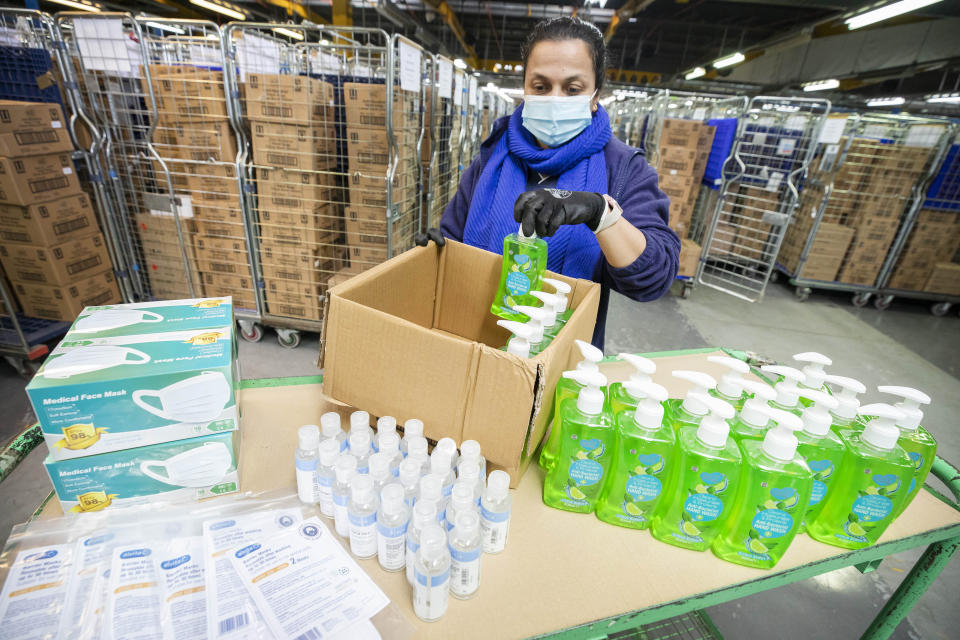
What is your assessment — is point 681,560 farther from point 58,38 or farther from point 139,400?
point 58,38

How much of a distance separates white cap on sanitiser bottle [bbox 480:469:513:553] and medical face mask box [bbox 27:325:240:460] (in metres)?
0.52

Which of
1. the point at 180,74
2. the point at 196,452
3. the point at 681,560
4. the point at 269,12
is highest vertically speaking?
the point at 269,12

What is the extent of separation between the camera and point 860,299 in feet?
17.7

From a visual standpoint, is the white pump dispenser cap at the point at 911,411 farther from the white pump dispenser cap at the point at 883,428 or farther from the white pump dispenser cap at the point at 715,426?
the white pump dispenser cap at the point at 715,426

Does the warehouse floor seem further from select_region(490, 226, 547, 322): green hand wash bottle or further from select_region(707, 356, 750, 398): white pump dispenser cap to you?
select_region(490, 226, 547, 322): green hand wash bottle

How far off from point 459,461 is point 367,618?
11.2 inches

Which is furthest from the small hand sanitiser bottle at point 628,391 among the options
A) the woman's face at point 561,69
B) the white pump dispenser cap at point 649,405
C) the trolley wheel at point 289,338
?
the trolley wheel at point 289,338

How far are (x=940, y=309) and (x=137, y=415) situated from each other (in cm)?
762

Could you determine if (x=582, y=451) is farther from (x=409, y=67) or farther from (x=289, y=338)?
(x=289, y=338)

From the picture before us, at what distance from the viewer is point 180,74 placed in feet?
9.81

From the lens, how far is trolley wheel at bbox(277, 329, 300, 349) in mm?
3471

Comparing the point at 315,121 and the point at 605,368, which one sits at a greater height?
the point at 315,121

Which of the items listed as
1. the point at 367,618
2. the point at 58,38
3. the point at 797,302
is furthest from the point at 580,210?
the point at 797,302

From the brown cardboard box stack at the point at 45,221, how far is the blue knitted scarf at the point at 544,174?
308cm
